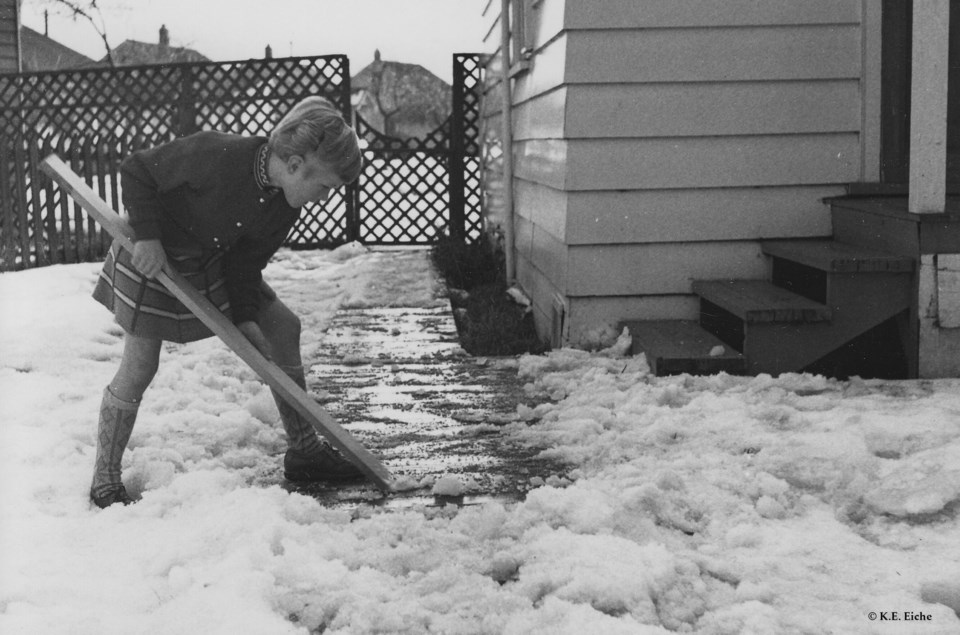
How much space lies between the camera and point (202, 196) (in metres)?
2.54

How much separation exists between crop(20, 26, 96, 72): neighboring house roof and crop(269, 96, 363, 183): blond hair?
100.0 ft

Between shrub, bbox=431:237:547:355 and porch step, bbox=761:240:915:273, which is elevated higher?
porch step, bbox=761:240:915:273

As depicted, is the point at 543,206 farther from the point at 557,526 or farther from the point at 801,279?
the point at 557,526

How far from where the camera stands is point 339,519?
7.96 ft

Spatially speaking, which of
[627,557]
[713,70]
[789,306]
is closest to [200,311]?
[627,557]

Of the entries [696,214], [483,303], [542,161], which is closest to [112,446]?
[696,214]

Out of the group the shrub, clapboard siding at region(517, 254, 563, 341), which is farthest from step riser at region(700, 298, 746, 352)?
the shrub

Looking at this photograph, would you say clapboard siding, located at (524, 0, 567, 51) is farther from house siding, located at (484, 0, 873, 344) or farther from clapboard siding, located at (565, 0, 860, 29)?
clapboard siding, located at (565, 0, 860, 29)

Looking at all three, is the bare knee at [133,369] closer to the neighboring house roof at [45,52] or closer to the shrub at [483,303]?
the shrub at [483,303]

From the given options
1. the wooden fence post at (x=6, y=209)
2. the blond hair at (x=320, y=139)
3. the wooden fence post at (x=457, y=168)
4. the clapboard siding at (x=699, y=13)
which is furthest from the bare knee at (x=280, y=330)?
the wooden fence post at (x=6, y=209)

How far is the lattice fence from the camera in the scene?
845cm

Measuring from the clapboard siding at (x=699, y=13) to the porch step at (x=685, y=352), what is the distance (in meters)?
1.29

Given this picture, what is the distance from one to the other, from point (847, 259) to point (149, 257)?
2.44 meters

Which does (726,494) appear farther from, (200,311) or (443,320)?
(443,320)
